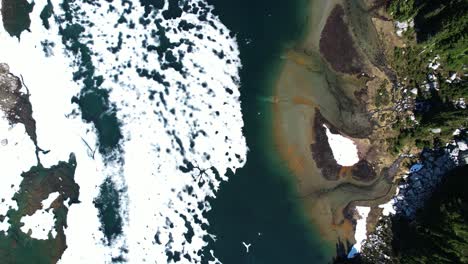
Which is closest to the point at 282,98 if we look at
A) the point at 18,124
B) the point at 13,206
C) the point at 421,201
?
the point at 421,201

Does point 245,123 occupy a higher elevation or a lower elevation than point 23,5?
lower

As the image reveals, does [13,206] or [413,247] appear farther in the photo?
[13,206]

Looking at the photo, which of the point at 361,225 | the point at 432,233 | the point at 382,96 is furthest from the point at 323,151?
the point at 432,233

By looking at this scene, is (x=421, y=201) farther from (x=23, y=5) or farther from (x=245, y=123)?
(x=23, y=5)

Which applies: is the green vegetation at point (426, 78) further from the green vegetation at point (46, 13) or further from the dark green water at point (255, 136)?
the green vegetation at point (46, 13)

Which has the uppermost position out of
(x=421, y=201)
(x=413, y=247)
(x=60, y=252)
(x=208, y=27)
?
(x=208, y=27)

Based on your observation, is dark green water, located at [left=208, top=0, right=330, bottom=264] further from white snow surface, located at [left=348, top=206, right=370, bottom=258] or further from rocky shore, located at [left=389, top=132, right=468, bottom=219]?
rocky shore, located at [left=389, top=132, right=468, bottom=219]
